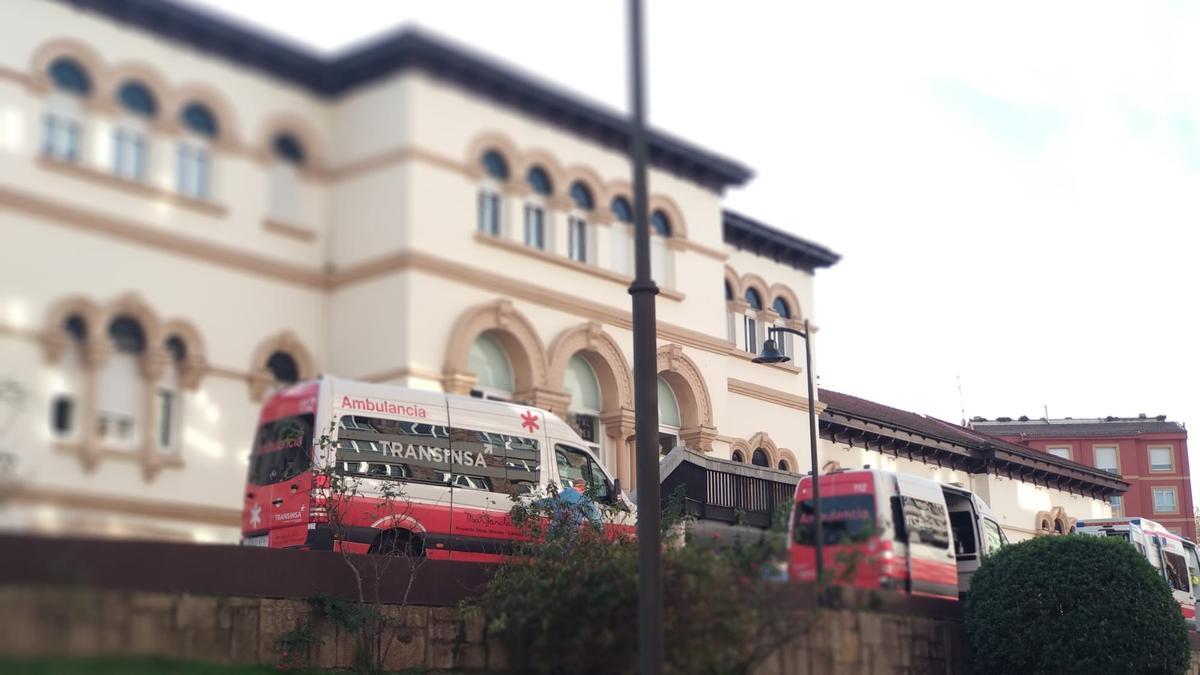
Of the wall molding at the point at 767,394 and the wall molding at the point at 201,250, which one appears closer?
the wall molding at the point at 201,250

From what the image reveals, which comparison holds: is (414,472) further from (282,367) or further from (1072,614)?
(282,367)

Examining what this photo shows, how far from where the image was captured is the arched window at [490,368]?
23266 millimetres

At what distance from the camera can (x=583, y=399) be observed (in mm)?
26047

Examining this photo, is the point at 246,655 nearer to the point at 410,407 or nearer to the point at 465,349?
the point at 410,407

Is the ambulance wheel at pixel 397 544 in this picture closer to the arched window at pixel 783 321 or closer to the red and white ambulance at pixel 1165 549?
the arched window at pixel 783 321

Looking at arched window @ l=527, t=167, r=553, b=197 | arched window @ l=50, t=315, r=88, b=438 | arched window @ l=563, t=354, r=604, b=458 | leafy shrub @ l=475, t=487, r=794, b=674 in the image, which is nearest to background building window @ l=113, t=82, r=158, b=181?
arched window @ l=50, t=315, r=88, b=438

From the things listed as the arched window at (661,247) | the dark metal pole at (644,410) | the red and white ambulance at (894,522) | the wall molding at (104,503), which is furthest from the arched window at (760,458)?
the wall molding at (104,503)

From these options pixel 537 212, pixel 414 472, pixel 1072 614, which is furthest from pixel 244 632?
pixel 537 212

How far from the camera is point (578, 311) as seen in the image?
2500cm

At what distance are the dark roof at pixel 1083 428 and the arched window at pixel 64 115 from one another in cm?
7825

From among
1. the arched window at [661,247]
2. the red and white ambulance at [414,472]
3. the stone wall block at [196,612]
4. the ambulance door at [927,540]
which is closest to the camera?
the stone wall block at [196,612]

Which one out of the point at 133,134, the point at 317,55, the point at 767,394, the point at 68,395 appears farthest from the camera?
the point at 767,394

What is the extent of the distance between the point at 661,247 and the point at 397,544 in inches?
503

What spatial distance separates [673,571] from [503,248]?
1076 cm
